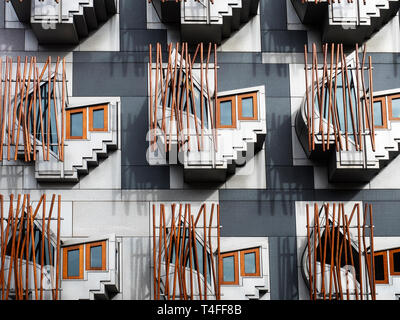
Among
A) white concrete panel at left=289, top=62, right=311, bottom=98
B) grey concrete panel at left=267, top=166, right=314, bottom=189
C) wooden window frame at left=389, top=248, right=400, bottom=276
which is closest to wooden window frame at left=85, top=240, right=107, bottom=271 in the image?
grey concrete panel at left=267, top=166, right=314, bottom=189

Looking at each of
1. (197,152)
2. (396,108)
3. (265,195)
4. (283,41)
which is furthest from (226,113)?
(396,108)

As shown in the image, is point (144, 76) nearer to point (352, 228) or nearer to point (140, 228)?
point (140, 228)

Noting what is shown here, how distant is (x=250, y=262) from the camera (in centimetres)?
2056

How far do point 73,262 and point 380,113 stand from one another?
766 cm

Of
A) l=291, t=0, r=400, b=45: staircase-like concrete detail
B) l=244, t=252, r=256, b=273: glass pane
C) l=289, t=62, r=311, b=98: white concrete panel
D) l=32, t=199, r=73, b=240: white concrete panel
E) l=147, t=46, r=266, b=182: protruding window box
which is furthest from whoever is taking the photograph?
l=289, t=62, r=311, b=98: white concrete panel

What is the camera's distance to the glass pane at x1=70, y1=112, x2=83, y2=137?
21234 millimetres

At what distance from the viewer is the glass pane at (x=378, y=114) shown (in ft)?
69.6

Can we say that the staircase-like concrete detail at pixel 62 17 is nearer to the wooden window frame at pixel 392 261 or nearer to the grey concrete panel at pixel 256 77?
the grey concrete panel at pixel 256 77

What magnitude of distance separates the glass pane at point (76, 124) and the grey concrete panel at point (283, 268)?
4937mm

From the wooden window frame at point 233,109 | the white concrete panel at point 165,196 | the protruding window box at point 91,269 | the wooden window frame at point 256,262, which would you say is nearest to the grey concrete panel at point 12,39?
the white concrete panel at point 165,196

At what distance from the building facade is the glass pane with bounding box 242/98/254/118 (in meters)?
0.03

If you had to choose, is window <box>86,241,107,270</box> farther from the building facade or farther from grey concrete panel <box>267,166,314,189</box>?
grey concrete panel <box>267,166,314,189</box>
